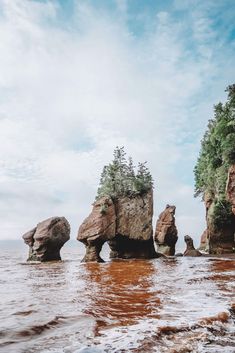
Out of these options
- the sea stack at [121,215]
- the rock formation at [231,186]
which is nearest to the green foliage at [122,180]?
the sea stack at [121,215]

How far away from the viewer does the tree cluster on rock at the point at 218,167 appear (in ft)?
90.4

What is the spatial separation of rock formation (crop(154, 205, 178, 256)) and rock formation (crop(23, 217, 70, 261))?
13272 millimetres

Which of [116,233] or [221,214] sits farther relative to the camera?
[221,214]

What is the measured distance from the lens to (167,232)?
45.0m

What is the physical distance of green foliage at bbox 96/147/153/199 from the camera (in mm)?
37812

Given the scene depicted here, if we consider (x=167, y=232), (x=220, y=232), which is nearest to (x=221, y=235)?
(x=220, y=232)

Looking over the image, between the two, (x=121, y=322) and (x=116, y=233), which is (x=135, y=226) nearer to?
(x=116, y=233)

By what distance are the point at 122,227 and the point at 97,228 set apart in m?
3.23

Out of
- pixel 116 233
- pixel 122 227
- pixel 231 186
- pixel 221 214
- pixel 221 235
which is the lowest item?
pixel 221 235

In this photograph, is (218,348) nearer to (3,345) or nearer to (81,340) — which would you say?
(81,340)

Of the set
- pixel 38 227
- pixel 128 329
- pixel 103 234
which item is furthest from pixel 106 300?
pixel 38 227

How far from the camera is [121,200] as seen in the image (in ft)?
124

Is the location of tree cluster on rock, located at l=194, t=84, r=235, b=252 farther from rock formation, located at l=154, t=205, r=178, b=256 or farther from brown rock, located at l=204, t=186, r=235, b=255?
rock formation, located at l=154, t=205, r=178, b=256

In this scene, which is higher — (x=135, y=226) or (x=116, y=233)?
(x=135, y=226)
